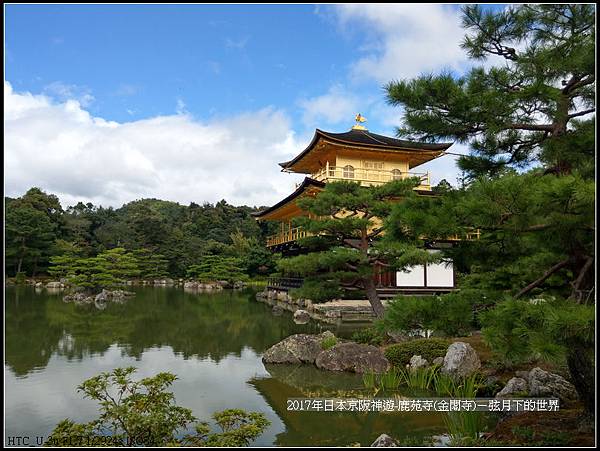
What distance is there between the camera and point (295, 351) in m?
6.84

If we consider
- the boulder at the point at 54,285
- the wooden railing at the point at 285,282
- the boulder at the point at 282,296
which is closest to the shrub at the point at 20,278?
the boulder at the point at 54,285

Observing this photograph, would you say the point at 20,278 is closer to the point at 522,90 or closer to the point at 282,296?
the point at 282,296

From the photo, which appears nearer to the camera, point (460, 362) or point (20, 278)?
Answer: point (460, 362)

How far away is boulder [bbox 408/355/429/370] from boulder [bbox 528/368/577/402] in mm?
1413

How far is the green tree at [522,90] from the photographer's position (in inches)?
126

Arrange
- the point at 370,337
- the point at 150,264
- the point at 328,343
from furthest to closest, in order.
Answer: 1. the point at 150,264
2. the point at 370,337
3. the point at 328,343

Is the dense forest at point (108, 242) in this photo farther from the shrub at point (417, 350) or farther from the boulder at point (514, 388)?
the boulder at point (514, 388)

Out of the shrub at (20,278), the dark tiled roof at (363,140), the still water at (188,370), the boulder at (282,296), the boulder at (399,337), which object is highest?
the dark tiled roof at (363,140)

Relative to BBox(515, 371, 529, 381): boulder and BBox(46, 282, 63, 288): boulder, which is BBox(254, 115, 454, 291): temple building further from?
BBox(46, 282, 63, 288): boulder

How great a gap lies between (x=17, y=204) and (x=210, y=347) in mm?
26735

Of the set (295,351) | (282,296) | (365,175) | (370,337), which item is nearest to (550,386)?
(295,351)

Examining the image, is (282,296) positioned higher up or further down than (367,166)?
further down

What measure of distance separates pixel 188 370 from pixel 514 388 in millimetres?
4077

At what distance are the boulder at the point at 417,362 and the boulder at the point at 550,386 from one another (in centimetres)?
141
